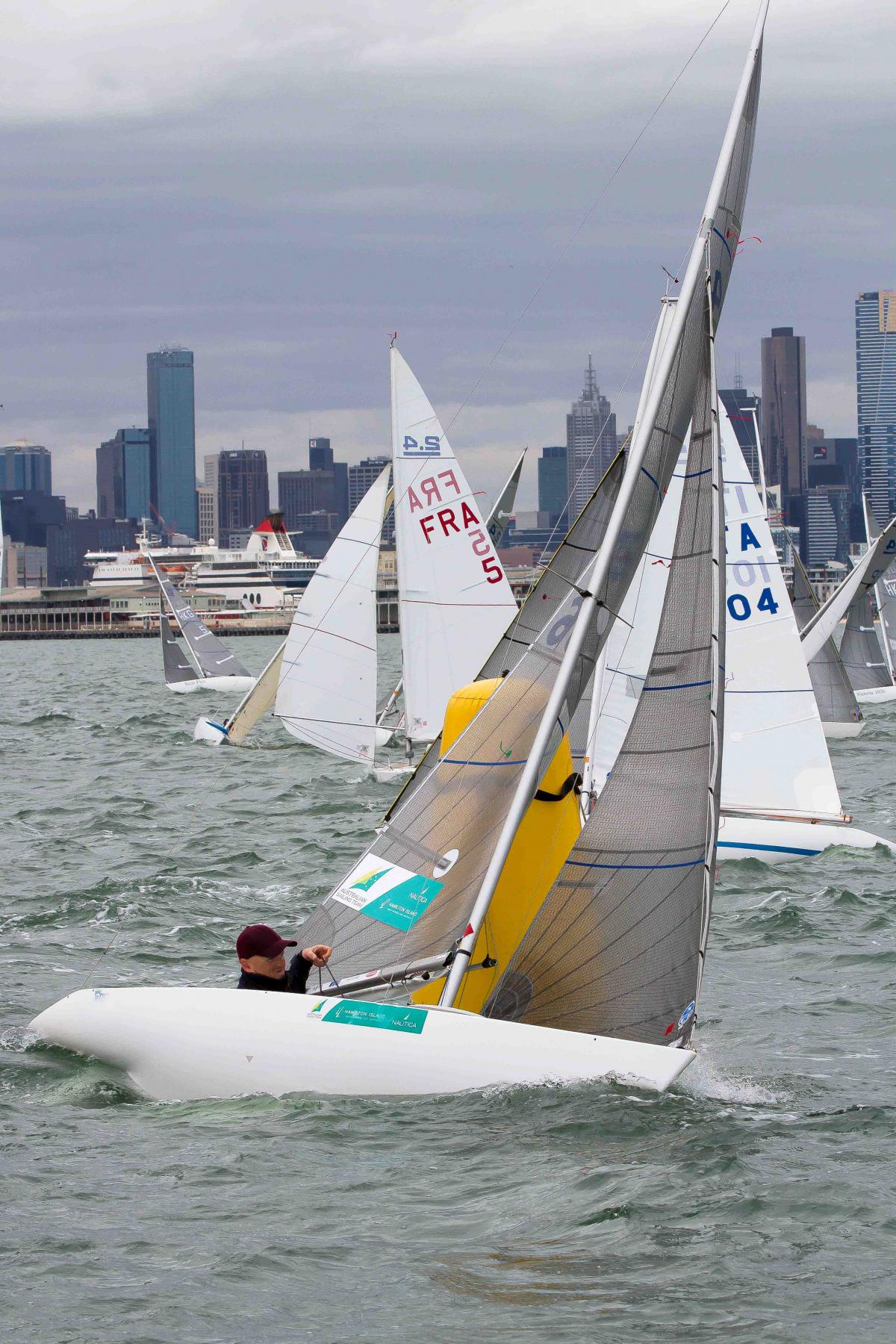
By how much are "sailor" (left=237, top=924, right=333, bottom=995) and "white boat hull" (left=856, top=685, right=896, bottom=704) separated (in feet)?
84.3

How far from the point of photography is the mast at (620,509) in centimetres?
641

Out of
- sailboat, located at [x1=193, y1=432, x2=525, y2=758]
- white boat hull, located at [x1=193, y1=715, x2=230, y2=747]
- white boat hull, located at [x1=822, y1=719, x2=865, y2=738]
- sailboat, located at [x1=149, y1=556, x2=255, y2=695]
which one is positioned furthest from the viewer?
sailboat, located at [x1=149, y1=556, x2=255, y2=695]

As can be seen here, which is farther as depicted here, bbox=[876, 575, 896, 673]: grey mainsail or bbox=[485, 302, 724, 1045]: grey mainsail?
bbox=[876, 575, 896, 673]: grey mainsail

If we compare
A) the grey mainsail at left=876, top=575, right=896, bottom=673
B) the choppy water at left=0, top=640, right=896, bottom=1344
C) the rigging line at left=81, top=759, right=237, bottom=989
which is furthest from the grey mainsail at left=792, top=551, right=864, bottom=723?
the choppy water at left=0, top=640, right=896, bottom=1344

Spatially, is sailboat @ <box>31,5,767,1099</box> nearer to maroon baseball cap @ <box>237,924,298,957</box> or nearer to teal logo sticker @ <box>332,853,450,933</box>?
teal logo sticker @ <box>332,853,450,933</box>

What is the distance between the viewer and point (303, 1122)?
6.17 meters

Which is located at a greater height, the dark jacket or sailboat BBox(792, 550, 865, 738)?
the dark jacket

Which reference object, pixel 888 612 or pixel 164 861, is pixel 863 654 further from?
pixel 164 861

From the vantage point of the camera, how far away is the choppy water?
15.3 ft

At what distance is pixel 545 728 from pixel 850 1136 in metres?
1.91

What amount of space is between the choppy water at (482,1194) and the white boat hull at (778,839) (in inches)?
117

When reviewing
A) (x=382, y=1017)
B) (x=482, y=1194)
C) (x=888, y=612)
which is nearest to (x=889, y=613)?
(x=888, y=612)

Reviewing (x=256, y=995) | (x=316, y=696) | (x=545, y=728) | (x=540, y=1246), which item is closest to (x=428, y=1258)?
(x=540, y=1246)

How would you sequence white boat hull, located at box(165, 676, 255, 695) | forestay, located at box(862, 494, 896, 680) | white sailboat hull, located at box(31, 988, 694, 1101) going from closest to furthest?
white sailboat hull, located at box(31, 988, 694, 1101), forestay, located at box(862, 494, 896, 680), white boat hull, located at box(165, 676, 255, 695)
